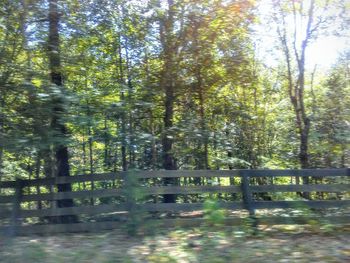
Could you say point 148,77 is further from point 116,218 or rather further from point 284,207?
point 284,207

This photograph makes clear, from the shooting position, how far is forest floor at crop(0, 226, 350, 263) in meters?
7.21

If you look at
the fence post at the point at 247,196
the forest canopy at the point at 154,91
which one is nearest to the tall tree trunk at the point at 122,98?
the forest canopy at the point at 154,91

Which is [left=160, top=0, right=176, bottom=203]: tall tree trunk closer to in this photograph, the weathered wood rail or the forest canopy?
the forest canopy

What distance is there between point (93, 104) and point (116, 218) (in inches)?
105

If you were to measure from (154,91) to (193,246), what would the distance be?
5.80 m

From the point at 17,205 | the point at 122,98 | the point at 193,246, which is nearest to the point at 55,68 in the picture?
the point at 122,98

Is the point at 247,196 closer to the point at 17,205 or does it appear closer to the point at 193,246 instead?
the point at 193,246

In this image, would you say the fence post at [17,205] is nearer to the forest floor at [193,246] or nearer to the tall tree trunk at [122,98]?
the forest floor at [193,246]

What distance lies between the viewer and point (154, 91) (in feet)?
41.3

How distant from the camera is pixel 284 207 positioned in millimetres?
9617

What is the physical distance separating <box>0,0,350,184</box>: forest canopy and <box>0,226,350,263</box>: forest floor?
6.76 ft

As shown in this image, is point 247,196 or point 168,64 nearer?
point 247,196

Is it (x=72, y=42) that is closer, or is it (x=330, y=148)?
(x=72, y=42)

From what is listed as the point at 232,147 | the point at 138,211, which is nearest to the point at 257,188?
the point at 138,211
